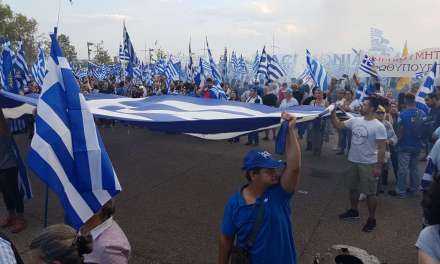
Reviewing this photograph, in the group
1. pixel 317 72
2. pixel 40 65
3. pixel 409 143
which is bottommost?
pixel 409 143

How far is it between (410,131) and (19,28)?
5116 cm

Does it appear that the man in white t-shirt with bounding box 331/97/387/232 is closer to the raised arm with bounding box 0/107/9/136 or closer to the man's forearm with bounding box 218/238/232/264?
the man's forearm with bounding box 218/238/232/264

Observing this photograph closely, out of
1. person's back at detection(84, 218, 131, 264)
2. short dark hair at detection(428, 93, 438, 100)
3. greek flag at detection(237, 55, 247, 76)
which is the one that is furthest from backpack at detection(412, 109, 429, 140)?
greek flag at detection(237, 55, 247, 76)

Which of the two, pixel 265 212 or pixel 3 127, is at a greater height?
pixel 3 127

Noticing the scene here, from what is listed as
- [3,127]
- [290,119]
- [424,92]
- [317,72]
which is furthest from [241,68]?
[290,119]

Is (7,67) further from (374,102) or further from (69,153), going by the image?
(374,102)

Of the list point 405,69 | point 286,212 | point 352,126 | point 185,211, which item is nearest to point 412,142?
point 352,126

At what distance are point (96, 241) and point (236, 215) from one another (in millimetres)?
927

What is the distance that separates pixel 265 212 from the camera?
2582 mm

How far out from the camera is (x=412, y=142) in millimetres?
6504

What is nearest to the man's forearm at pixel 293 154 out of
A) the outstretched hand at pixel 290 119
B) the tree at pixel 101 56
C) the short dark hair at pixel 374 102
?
the outstretched hand at pixel 290 119

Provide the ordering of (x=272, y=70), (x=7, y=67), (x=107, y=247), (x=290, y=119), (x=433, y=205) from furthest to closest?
1. (x=272, y=70)
2. (x=7, y=67)
3. (x=290, y=119)
4. (x=107, y=247)
5. (x=433, y=205)

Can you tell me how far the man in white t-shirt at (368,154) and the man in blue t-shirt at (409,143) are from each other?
154 cm

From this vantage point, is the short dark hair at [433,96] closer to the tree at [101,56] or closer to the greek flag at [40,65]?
the greek flag at [40,65]
